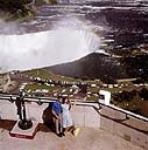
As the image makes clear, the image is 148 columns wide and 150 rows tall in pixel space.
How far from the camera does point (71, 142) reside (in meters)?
9.34

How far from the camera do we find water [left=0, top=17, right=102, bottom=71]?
13281 mm

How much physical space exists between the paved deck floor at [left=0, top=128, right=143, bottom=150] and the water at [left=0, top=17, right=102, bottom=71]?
3984 millimetres

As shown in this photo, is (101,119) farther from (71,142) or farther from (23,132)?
(23,132)

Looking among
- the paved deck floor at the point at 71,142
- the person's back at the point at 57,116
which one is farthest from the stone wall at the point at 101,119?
the person's back at the point at 57,116

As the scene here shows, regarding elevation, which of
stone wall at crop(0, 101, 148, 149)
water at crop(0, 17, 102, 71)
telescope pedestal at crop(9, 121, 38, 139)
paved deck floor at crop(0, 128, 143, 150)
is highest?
water at crop(0, 17, 102, 71)

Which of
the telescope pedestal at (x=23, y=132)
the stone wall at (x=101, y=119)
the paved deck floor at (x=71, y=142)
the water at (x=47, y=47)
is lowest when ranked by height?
the paved deck floor at (x=71, y=142)

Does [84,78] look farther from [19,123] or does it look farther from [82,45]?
[19,123]

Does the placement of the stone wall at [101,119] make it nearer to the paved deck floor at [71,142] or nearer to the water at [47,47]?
the paved deck floor at [71,142]

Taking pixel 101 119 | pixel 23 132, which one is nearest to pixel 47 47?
pixel 23 132

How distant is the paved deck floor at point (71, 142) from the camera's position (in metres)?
9.15

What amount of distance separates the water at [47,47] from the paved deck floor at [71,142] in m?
3.98

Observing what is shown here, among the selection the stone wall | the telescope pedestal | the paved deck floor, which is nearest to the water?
the stone wall

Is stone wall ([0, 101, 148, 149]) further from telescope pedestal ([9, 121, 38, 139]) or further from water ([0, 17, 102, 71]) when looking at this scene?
water ([0, 17, 102, 71])

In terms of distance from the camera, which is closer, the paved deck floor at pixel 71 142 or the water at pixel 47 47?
the paved deck floor at pixel 71 142
